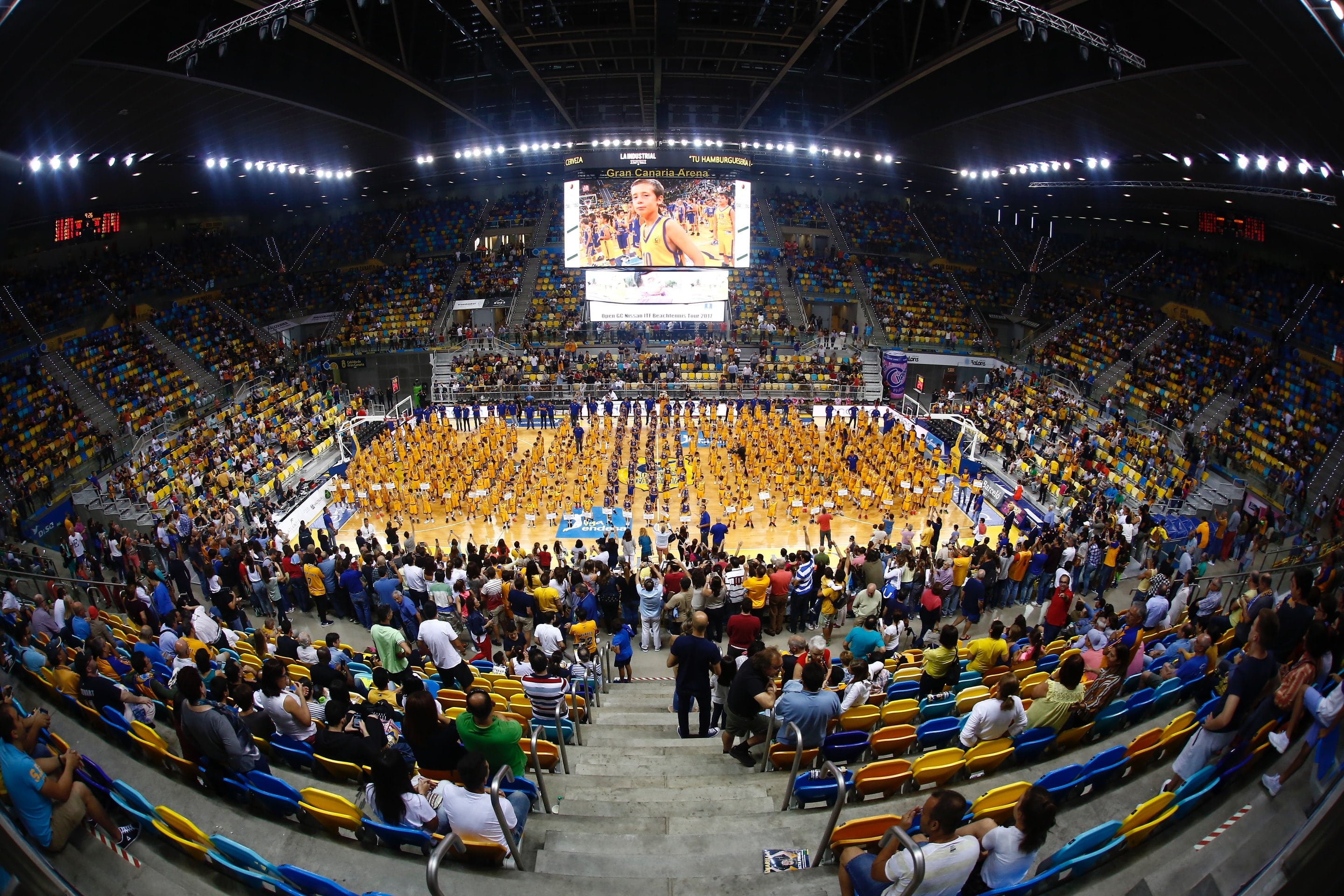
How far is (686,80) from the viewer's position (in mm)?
29594

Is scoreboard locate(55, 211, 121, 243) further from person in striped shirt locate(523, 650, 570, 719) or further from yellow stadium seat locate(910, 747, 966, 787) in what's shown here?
yellow stadium seat locate(910, 747, 966, 787)

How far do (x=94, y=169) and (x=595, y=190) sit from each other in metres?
19.0

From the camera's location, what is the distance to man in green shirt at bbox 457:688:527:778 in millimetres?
4977

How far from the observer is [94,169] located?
24.5 metres

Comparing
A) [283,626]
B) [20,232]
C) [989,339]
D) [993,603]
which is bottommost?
[993,603]

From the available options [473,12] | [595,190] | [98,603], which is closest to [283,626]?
[98,603]

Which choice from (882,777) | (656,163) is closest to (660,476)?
(882,777)

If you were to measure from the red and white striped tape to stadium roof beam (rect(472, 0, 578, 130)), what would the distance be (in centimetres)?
1980

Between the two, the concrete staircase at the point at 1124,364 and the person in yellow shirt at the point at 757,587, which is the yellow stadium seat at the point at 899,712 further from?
the concrete staircase at the point at 1124,364

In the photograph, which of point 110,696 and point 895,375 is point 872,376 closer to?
point 895,375

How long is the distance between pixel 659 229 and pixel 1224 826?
102ft

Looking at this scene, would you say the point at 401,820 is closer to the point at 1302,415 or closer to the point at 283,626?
the point at 283,626

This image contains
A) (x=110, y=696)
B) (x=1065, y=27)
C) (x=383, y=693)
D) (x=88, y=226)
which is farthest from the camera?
(x=88, y=226)

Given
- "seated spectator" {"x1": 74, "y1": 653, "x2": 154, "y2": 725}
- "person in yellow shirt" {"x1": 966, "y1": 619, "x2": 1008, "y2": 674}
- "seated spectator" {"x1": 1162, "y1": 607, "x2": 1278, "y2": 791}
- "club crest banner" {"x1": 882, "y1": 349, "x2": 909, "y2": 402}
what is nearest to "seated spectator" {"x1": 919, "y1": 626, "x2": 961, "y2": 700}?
"person in yellow shirt" {"x1": 966, "y1": 619, "x2": 1008, "y2": 674}
